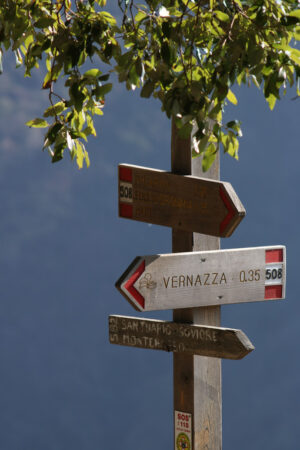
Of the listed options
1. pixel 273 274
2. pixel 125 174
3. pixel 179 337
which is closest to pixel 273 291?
pixel 273 274

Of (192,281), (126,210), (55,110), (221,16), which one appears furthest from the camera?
(55,110)

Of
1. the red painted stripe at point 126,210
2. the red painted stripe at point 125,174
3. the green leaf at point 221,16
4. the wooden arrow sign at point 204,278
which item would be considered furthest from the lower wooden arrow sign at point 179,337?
the green leaf at point 221,16

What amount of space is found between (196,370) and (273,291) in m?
0.54

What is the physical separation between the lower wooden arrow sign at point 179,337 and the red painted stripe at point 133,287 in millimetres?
261

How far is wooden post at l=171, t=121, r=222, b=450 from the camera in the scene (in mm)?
5570

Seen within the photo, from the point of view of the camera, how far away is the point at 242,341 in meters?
5.23

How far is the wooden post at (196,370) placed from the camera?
18.3 feet

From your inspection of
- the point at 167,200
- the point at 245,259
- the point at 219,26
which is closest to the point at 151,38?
the point at 219,26

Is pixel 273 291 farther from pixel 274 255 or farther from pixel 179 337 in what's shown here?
pixel 179 337

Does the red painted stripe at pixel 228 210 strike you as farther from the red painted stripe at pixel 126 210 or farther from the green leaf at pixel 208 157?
the red painted stripe at pixel 126 210

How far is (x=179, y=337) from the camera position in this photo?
5.48 meters

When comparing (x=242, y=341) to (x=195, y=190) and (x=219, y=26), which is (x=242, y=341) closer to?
(x=195, y=190)

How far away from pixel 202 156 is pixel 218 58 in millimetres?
599

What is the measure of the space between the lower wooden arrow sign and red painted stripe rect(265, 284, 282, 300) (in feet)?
1.30
